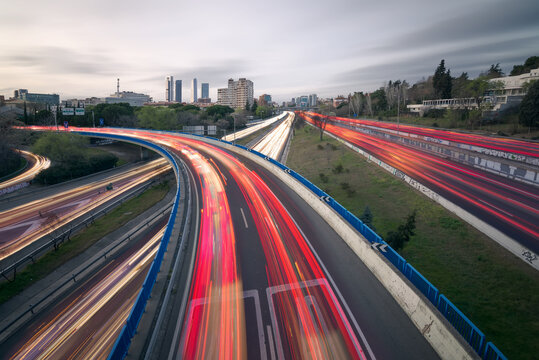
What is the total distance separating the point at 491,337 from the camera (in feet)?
39.3

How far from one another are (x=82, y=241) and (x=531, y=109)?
75.1 meters

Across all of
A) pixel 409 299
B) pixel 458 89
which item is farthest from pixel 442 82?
pixel 409 299

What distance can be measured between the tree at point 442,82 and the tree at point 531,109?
41.0 m

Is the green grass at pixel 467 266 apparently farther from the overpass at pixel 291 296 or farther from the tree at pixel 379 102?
the tree at pixel 379 102

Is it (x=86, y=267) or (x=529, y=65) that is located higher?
(x=529, y=65)

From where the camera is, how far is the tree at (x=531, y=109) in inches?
1769

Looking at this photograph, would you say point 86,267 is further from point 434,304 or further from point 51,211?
point 434,304

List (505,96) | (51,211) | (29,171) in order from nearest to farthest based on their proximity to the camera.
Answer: (51,211) → (29,171) → (505,96)

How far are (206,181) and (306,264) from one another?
21972 millimetres

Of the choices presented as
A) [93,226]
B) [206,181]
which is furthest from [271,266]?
[93,226]

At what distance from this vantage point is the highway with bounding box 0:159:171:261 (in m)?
29.0

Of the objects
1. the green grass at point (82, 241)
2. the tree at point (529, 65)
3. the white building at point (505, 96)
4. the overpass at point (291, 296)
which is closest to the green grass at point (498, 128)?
the white building at point (505, 96)

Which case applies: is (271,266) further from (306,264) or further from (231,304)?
(231,304)

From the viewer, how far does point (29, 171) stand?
56.3 metres
